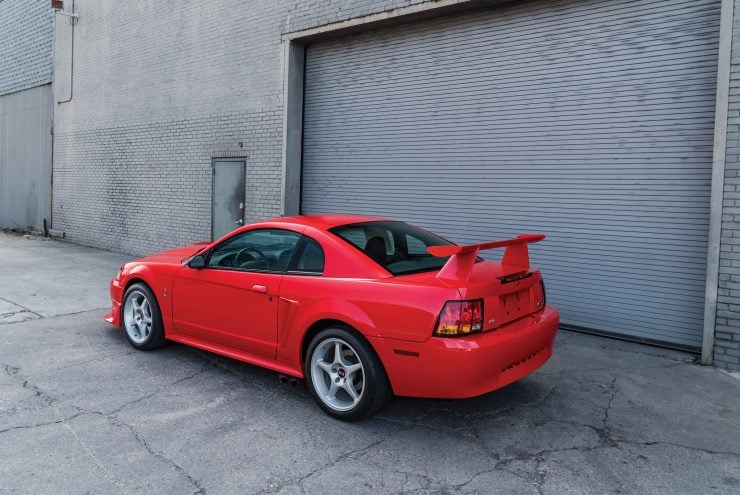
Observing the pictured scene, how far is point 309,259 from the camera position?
4.23 metres

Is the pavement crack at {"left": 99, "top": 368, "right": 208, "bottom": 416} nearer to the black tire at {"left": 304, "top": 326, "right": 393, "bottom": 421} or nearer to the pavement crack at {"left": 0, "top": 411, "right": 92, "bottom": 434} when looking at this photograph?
the pavement crack at {"left": 0, "top": 411, "right": 92, "bottom": 434}

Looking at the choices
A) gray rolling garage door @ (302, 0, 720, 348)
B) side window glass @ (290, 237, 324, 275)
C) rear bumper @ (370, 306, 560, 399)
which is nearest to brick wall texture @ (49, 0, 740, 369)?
Answer: gray rolling garage door @ (302, 0, 720, 348)

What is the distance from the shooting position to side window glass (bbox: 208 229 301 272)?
4414 millimetres

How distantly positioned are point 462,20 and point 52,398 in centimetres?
651

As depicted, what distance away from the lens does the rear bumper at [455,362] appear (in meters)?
3.42

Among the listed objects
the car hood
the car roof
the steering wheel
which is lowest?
the car hood

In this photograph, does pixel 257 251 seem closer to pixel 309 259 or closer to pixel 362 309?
pixel 309 259

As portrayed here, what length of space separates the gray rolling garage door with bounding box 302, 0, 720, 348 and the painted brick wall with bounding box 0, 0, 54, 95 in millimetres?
11021

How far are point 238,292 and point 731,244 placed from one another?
455cm

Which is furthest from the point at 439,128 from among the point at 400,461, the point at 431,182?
the point at 400,461

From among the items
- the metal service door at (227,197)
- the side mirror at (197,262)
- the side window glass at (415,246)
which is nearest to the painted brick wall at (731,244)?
the side window glass at (415,246)

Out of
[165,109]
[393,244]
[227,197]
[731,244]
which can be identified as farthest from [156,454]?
[165,109]

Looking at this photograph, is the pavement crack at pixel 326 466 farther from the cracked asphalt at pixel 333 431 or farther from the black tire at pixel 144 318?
the black tire at pixel 144 318

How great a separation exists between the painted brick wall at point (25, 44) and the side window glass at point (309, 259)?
1446 cm
